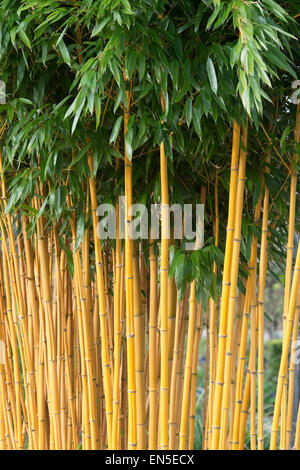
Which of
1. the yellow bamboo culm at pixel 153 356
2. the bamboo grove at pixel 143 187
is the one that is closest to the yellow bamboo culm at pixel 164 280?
the bamboo grove at pixel 143 187

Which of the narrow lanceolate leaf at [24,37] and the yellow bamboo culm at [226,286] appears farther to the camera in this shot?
the yellow bamboo culm at [226,286]

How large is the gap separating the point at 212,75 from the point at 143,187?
543mm

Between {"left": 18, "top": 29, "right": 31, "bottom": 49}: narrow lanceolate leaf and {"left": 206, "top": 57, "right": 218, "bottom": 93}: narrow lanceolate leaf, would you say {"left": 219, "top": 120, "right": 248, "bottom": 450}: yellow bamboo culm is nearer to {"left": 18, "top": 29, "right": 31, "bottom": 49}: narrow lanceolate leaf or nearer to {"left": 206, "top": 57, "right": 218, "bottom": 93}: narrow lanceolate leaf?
A: {"left": 206, "top": 57, "right": 218, "bottom": 93}: narrow lanceolate leaf

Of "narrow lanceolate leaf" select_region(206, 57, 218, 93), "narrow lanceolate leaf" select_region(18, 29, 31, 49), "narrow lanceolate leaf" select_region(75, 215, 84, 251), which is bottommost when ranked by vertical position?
"narrow lanceolate leaf" select_region(75, 215, 84, 251)

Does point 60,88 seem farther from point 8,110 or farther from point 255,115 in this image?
point 255,115

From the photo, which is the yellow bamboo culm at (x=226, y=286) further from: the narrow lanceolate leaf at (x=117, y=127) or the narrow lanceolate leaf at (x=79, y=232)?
the narrow lanceolate leaf at (x=79, y=232)

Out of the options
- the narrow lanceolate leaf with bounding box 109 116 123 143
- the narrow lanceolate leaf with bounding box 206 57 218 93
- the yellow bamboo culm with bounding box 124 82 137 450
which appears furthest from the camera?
the yellow bamboo culm with bounding box 124 82 137 450

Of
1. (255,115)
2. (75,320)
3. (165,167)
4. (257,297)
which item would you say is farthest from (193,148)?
(75,320)

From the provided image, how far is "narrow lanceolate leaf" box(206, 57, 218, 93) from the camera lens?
145 cm

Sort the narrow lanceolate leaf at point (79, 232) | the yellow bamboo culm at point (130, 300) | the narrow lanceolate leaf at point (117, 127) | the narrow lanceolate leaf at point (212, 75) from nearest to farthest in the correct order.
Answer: the narrow lanceolate leaf at point (212, 75)
the narrow lanceolate leaf at point (117, 127)
the yellow bamboo culm at point (130, 300)
the narrow lanceolate leaf at point (79, 232)

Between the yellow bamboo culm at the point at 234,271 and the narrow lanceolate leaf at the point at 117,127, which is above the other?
the narrow lanceolate leaf at the point at 117,127

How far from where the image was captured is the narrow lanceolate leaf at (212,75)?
57.2 inches

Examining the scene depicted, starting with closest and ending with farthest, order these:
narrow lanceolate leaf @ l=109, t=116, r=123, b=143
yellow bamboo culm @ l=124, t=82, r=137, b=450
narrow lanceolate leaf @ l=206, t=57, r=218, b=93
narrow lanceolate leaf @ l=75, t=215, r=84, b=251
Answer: narrow lanceolate leaf @ l=206, t=57, r=218, b=93
narrow lanceolate leaf @ l=109, t=116, r=123, b=143
yellow bamboo culm @ l=124, t=82, r=137, b=450
narrow lanceolate leaf @ l=75, t=215, r=84, b=251

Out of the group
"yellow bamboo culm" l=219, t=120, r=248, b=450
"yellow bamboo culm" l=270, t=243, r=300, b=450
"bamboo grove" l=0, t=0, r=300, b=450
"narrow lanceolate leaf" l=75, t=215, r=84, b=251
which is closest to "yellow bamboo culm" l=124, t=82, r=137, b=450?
"bamboo grove" l=0, t=0, r=300, b=450
